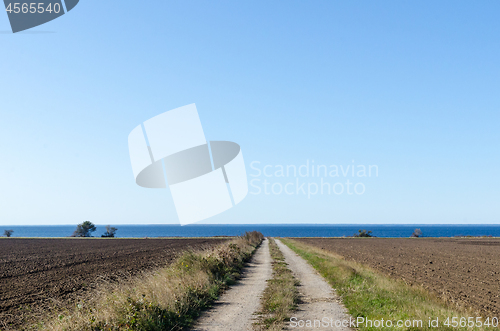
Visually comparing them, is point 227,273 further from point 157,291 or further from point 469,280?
point 469,280

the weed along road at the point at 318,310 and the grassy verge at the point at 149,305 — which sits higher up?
the grassy verge at the point at 149,305

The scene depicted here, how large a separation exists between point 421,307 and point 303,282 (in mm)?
6938

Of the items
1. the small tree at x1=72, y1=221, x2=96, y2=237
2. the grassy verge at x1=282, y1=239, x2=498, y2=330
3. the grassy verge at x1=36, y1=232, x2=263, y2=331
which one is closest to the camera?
the grassy verge at x1=36, y1=232, x2=263, y2=331

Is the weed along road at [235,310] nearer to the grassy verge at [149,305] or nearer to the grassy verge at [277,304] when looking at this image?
the grassy verge at [277,304]

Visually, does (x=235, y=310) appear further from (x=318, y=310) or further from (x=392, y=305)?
(x=392, y=305)

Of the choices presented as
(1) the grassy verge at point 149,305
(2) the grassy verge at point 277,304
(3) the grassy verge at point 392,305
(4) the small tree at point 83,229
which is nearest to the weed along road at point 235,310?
(2) the grassy verge at point 277,304

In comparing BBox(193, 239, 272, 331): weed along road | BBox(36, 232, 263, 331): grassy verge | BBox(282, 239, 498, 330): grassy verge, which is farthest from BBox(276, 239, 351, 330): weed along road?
BBox(36, 232, 263, 331): grassy verge

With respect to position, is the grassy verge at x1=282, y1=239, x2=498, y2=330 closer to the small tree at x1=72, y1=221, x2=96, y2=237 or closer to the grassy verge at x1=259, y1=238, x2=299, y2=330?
the grassy verge at x1=259, y1=238, x2=299, y2=330

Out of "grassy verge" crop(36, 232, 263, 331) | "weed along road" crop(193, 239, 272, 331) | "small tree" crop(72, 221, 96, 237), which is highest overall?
"grassy verge" crop(36, 232, 263, 331)

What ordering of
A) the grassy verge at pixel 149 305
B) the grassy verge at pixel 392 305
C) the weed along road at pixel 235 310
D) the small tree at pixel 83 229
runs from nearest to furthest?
the grassy verge at pixel 149 305
the grassy verge at pixel 392 305
the weed along road at pixel 235 310
the small tree at pixel 83 229

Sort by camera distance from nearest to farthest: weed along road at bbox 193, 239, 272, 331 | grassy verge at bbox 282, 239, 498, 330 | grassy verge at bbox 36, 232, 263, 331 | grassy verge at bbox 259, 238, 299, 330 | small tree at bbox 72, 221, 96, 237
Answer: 1. grassy verge at bbox 36, 232, 263, 331
2. grassy verge at bbox 282, 239, 498, 330
3. weed along road at bbox 193, 239, 272, 331
4. grassy verge at bbox 259, 238, 299, 330
5. small tree at bbox 72, 221, 96, 237

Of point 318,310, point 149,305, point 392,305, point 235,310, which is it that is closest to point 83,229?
point 235,310

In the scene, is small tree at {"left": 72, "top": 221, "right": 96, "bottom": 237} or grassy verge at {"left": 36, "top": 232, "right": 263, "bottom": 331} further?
small tree at {"left": 72, "top": 221, "right": 96, "bottom": 237}

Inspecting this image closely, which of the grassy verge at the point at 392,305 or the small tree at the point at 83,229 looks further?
the small tree at the point at 83,229
